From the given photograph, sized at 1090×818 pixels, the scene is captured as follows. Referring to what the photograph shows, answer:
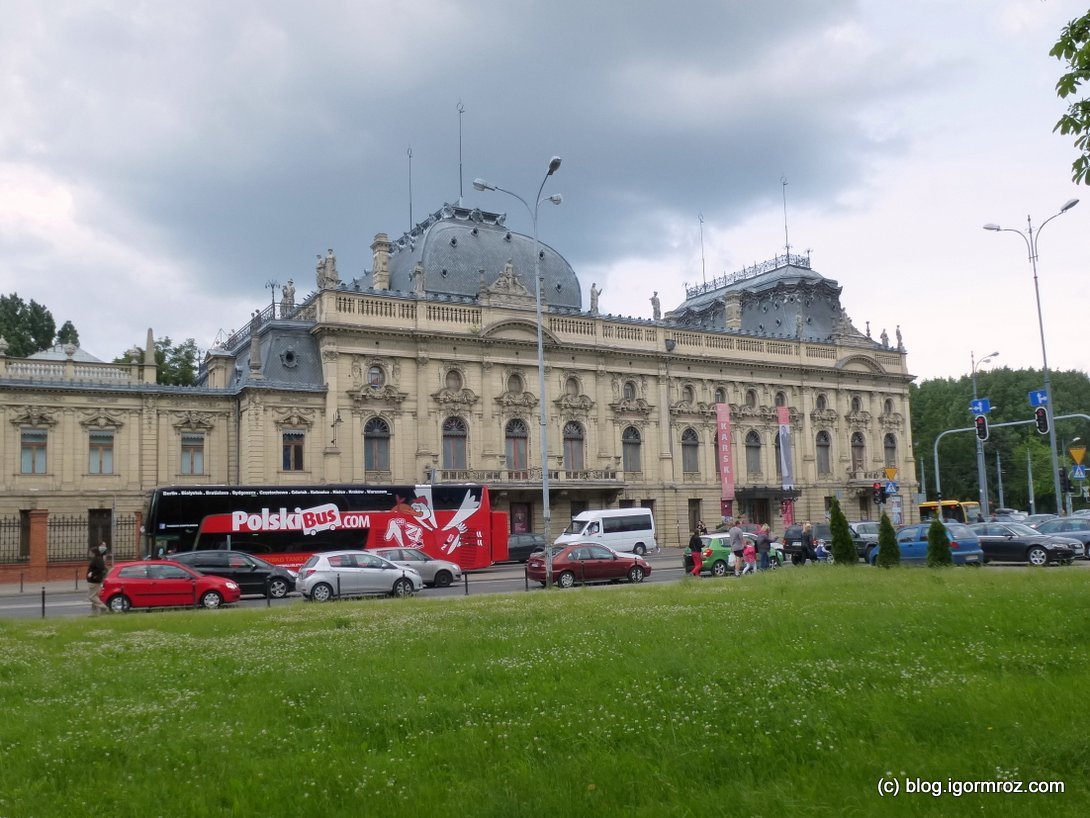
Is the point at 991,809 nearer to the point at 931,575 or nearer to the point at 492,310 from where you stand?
the point at 931,575

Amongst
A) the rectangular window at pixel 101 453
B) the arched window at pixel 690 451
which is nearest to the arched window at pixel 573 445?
the arched window at pixel 690 451

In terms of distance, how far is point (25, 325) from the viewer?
78438mm

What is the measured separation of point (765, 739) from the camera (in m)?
8.88

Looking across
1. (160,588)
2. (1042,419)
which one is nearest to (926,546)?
(1042,419)

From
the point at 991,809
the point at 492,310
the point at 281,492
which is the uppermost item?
the point at 492,310

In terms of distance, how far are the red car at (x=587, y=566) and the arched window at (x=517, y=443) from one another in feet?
73.9

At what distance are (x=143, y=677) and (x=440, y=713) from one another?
5.26 meters

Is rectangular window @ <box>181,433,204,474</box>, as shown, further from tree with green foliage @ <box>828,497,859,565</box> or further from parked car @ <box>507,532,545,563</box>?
tree with green foliage @ <box>828,497,859,565</box>

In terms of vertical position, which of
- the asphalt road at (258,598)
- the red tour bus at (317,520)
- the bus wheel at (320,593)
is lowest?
the asphalt road at (258,598)

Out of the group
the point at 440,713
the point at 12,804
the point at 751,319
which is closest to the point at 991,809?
the point at 440,713

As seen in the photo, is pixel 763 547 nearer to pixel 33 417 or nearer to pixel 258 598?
pixel 258 598

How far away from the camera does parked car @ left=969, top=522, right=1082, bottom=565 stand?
113ft

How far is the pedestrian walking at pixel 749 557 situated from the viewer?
33.4 m

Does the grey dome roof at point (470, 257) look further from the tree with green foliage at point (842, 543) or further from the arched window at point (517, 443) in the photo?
the tree with green foliage at point (842, 543)
